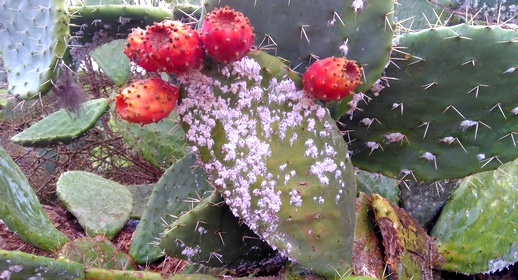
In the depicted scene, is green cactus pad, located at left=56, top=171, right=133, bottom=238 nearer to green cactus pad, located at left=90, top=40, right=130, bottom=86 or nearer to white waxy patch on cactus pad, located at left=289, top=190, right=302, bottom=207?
green cactus pad, located at left=90, top=40, right=130, bottom=86

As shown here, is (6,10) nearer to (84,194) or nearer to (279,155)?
(84,194)

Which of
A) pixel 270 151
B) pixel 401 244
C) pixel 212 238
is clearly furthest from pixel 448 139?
pixel 212 238

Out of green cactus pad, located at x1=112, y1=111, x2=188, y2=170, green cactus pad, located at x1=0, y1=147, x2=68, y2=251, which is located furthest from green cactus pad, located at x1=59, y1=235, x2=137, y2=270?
green cactus pad, located at x1=112, y1=111, x2=188, y2=170

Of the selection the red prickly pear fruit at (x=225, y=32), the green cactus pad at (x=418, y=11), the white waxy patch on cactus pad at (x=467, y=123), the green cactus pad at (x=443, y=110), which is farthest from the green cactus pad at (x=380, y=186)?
the red prickly pear fruit at (x=225, y=32)

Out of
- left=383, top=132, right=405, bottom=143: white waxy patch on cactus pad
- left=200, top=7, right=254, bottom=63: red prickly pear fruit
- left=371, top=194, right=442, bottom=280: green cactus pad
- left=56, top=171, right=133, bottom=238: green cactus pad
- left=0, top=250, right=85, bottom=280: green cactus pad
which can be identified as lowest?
left=56, top=171, right=133, bottom=238: green cactus pad

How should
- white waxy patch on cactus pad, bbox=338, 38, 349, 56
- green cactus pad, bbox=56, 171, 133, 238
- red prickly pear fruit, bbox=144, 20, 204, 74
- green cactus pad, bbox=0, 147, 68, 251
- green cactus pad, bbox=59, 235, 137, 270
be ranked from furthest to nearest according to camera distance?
green cactus pad, bbox=56, 171, 133, 238 → green cactus pad, bbox=59, 235, 137, 270 → green cactus pad, bbox=0, 147, 68, 251 → white waxy patch on cactus pad, bbox=338, 38, 349, 56 → red prickly pear fruit, bbox=144, 20, 204, 74

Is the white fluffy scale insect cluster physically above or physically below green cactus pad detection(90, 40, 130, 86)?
above

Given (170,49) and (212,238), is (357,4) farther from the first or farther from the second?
(212,238)
